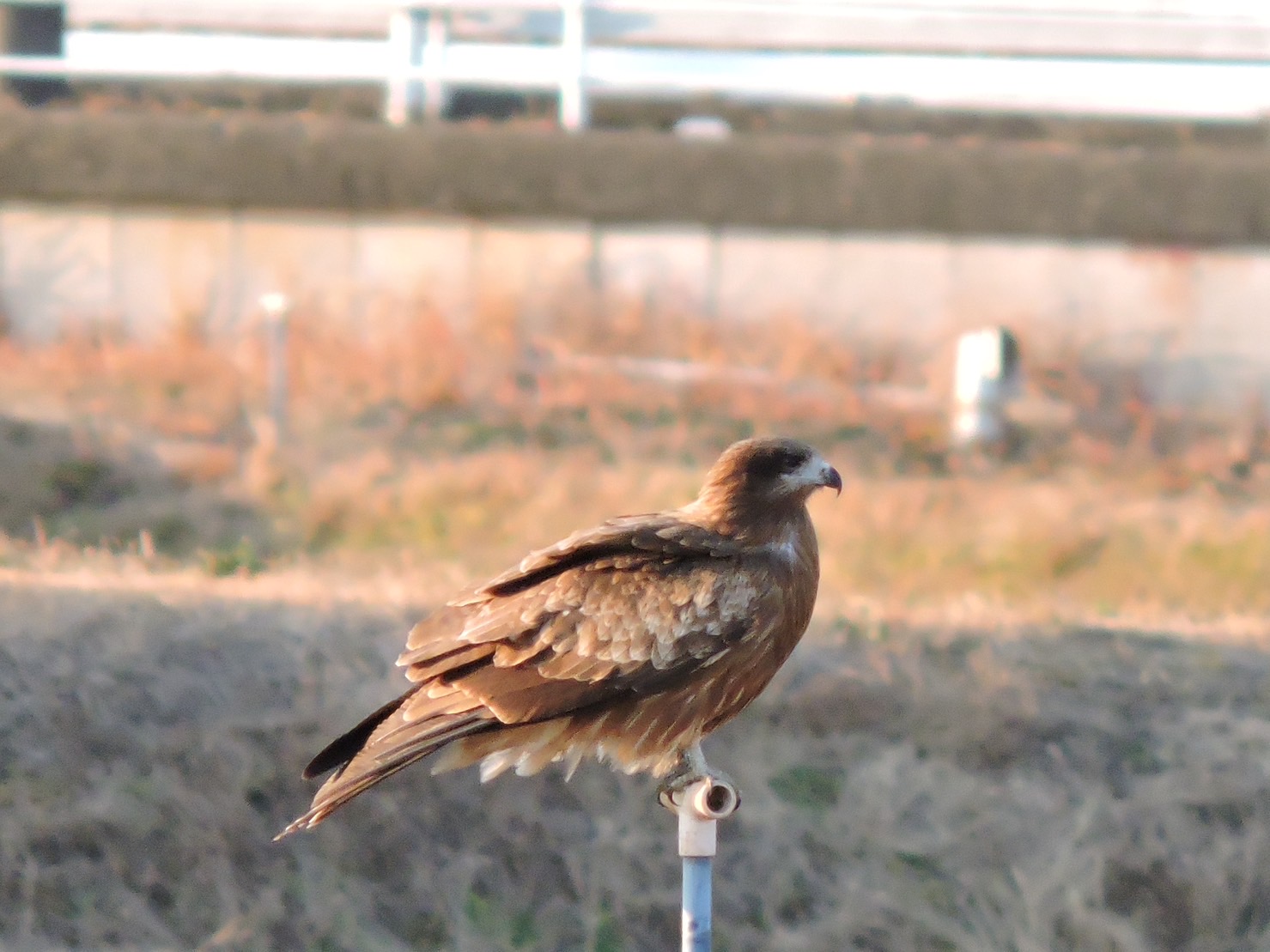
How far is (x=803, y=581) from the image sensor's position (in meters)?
4.36

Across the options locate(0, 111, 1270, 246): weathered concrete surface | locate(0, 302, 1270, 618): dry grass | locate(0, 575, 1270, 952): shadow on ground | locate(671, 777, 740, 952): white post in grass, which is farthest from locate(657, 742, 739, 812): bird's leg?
locate(0, 111, 1270, 246): weathered concrete surface

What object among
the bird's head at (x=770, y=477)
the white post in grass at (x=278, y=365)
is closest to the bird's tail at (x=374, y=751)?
the bird's head at (x=770, y=477)

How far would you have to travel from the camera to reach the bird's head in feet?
14.5

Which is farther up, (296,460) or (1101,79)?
(1101,79)

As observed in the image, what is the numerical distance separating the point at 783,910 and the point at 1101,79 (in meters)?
6.91

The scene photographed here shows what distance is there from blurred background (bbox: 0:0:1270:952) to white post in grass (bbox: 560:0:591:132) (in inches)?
2.0

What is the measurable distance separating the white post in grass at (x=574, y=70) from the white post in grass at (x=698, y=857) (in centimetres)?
763

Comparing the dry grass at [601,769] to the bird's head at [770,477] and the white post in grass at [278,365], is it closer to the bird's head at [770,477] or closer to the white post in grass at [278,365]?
the white post in grass at [278,365]

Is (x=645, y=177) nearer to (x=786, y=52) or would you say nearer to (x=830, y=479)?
(x=786, y=52)

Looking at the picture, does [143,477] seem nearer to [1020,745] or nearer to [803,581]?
[1020,745]

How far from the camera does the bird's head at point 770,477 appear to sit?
175 inches

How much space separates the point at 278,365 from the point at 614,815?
414cm

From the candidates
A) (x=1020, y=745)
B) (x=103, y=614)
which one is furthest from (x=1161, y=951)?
(x=103, y=614)

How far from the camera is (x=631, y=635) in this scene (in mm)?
4312
